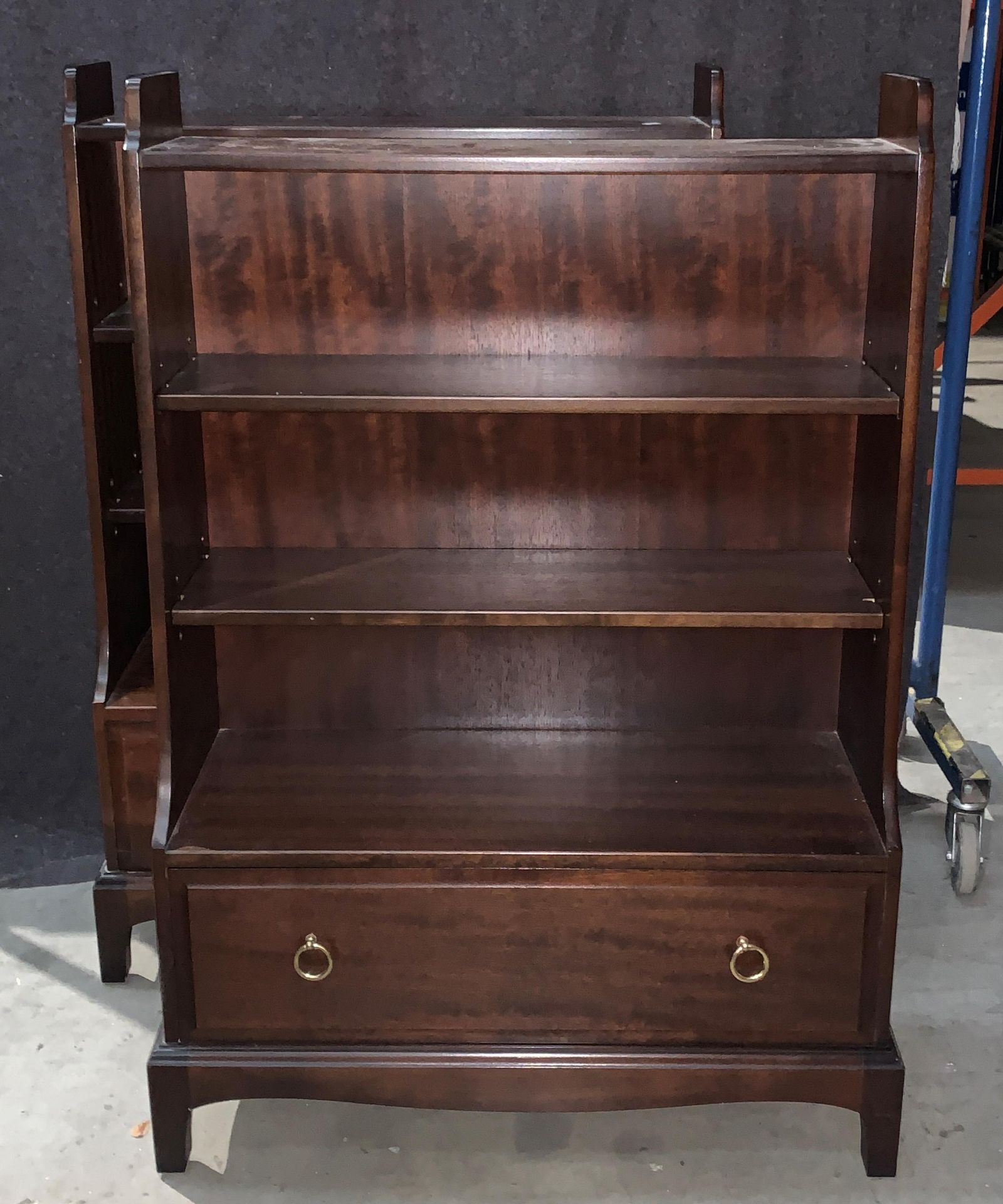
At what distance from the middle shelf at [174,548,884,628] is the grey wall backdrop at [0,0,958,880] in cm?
78

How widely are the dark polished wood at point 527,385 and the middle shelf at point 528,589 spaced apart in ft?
0.89

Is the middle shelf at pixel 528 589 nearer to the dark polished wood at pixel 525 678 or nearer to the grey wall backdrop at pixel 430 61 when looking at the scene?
the dark polished wood at pixel 525 678

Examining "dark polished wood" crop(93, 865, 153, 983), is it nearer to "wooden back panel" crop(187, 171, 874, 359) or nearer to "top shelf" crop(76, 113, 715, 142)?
"wooden back panel" crop(187, 171, 874, 359)

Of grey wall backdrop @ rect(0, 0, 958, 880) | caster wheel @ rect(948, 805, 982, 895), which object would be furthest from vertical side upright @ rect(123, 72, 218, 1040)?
caster wheel @ rect(948, 805, 982, 895)

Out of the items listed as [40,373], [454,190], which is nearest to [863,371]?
[454,190]

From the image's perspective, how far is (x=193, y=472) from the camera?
2092mm

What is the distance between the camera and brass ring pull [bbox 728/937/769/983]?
195 centimetres

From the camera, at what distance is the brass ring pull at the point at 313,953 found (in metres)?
1.97

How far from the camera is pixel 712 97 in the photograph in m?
2.28

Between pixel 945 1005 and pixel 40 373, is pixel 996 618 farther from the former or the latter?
pixel 40 373

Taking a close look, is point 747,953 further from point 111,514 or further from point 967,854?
point 111,514

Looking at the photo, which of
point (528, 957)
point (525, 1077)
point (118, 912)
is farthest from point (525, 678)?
point (118, 912)

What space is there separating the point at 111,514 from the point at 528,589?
0.76 m

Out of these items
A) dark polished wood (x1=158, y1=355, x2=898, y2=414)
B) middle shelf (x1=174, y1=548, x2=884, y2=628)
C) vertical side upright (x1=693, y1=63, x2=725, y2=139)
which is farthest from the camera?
vertical side upright (x1=693, y1=63, x2=725, y2=139)
